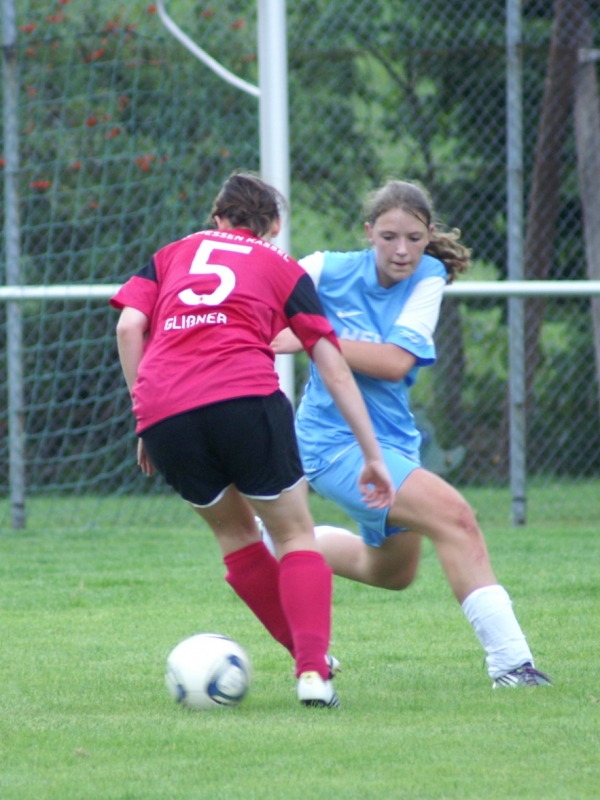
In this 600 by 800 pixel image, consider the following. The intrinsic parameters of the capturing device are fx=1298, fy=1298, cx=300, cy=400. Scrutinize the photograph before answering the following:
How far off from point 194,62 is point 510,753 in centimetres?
919

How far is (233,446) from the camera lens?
357 centimetres

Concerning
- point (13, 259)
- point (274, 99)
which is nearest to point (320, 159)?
point (13, 259)

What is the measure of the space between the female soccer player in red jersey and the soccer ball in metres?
0.18

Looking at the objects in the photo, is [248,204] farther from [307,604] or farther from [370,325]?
[307,604]

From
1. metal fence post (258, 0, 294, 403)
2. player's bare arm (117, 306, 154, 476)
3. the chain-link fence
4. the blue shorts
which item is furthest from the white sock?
the chain-link fence

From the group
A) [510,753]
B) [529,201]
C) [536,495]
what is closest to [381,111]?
[529,201]

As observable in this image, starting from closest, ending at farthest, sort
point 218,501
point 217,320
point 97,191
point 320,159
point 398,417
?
1. point 217,320
2. point 218,501
3. point 398,417
4. point 97,191
5. point 320,159

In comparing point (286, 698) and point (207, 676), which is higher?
point (207, 676)

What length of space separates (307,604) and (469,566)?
517 millimetres

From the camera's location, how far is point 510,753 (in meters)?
2.96

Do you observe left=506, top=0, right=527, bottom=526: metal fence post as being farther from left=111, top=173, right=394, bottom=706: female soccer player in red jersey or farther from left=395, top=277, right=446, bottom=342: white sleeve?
left=111, top=173, right=394, bottom=706: female soccer player in red jersey

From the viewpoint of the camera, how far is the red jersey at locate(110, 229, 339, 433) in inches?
141

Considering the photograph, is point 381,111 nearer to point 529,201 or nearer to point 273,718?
point 529,201

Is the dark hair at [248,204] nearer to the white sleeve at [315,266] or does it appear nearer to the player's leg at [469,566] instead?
the white sleeve at [315,266]
